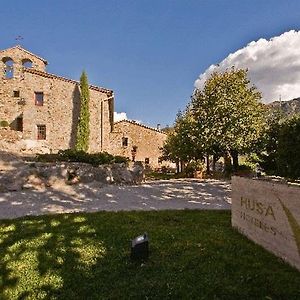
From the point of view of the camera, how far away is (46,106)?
1286 inches

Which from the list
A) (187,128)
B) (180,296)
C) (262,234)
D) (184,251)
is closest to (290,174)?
(262,234)

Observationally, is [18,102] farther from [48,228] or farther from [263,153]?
[48,228]

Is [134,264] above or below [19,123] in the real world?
below

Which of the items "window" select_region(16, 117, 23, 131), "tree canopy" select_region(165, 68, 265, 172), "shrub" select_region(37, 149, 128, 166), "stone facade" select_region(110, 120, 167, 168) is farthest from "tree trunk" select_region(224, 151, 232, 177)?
"window" select_region(16, 117, 23, 131)

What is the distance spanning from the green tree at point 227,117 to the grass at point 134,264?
50.1ft

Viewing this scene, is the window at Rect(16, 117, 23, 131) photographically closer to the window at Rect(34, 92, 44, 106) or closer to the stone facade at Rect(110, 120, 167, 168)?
the window at Rect(34, 92, 44, 106)

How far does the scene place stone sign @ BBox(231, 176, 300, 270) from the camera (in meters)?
5.16

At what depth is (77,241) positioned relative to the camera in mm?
6977

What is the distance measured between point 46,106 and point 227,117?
19.6 metres

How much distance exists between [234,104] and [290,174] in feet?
48.7

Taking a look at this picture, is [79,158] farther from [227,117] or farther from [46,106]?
[46,106]

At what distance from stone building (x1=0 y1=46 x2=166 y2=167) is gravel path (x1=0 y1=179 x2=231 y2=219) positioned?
18522mm

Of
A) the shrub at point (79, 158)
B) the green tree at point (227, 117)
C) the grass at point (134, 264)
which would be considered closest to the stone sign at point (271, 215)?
the grass at point (134, 264)

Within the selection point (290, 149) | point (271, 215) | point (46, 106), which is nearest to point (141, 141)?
point (46, 106)
